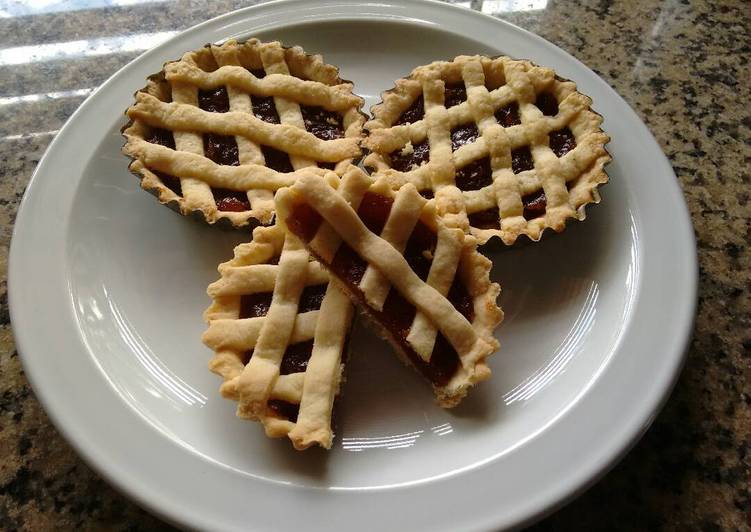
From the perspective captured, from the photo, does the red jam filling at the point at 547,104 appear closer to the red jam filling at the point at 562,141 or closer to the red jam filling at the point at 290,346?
the red jam filling at the point at 562,141

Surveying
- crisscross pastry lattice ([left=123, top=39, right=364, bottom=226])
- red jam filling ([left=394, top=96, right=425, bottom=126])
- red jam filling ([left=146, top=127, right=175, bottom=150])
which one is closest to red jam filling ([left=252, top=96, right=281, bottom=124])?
crisscross pastry lattice ([left=123, top=39, right=364, bottom=226])

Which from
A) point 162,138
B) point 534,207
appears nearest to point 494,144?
point 534,207

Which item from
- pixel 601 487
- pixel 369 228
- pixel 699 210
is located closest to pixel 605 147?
pixel 699 210

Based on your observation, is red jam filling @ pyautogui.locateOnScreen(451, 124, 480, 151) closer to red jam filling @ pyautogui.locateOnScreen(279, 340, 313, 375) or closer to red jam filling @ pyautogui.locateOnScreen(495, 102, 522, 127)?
red jam filling @ pyautogui.locateOnScreen(495, 102, 522, 127)

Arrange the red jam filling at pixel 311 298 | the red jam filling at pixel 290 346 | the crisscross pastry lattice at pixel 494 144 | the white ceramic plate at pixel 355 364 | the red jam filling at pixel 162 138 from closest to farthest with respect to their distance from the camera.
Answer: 1. the white ceramic plate at pixel 355 364
2. the red jam filling at pixel 290 346
3. the red jam filling at pixel 311 298
4. the crisscross pastry lattice at pixel 494 144
5. the red jam filling at pixel 162 138

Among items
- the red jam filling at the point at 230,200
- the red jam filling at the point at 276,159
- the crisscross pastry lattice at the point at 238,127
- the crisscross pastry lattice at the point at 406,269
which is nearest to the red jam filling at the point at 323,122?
the crisscross pastry lattice at the point at 238,127

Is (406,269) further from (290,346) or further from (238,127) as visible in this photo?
(238,127)

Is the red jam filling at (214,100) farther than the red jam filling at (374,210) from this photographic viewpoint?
Yes
